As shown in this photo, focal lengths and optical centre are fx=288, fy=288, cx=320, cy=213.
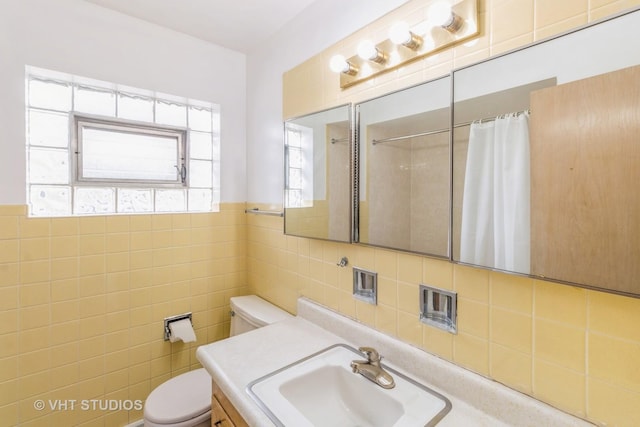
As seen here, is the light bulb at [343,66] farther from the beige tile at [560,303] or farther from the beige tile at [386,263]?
the beige tile at [560,303]

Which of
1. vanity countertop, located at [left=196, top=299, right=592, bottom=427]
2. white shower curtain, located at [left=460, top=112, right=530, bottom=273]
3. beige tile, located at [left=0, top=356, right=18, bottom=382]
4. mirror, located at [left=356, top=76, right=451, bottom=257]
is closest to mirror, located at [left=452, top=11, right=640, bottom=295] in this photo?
white shower curtain, located at [left=460, top=112, right=530, bottom=273]

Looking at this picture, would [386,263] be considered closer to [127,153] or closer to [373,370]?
[373,370]

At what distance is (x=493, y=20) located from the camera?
2.79ft

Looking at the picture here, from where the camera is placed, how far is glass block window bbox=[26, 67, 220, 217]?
1532 millimetres

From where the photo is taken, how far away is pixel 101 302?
160 centimetres

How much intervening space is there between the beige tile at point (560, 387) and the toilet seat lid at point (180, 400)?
1413mm

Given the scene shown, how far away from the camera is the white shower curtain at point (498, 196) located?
0.77m

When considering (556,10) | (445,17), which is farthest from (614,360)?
(445,17)

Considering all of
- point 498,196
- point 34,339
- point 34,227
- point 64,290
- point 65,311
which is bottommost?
point 34,339

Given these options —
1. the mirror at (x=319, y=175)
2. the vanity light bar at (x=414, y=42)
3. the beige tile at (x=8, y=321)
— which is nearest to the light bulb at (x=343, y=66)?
the vanity light bar at (x=414, y=42)

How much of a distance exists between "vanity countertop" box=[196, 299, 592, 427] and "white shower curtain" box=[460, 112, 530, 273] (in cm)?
38

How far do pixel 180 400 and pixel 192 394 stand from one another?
0.06m

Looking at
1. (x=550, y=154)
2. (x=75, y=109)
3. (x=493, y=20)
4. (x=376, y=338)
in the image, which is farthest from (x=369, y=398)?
(x=75, y=109)

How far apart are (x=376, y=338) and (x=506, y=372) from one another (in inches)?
18.0
